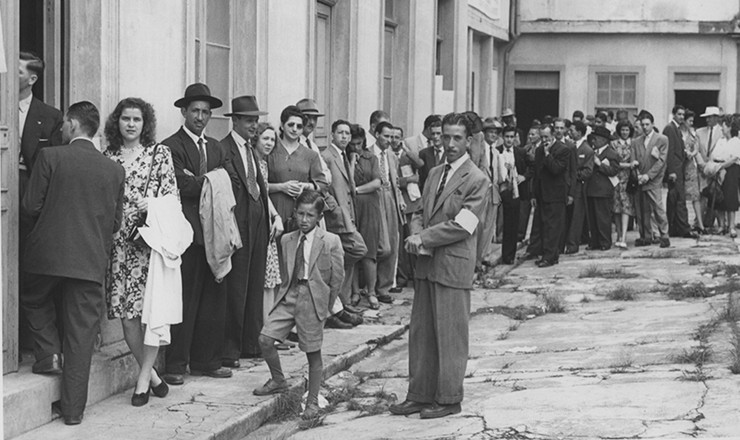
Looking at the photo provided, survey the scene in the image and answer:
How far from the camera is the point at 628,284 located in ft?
48.3

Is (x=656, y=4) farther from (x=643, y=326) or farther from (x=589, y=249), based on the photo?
(x=643, y=326)

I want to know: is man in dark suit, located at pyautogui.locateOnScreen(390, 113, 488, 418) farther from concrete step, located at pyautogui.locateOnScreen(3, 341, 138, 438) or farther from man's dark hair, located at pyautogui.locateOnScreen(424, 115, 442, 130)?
man's dark hair, located at pyautogui.locateOnScreen(424, 115, 442, 130)

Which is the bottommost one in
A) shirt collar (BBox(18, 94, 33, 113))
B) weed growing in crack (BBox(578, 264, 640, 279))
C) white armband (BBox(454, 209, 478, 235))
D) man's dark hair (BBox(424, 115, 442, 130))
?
weed growing in crack (BBox(578, 264, 640, 279))

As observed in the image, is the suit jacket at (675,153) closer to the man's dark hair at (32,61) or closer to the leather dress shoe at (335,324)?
the leather dress shoe at (335,324)

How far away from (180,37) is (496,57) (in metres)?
19.6

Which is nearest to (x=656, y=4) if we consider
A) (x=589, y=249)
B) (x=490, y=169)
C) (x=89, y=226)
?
(x=589, y=249)

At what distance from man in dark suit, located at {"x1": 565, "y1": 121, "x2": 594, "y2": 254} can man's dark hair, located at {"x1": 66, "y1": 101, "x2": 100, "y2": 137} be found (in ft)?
35.4

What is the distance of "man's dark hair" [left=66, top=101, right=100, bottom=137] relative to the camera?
7484 mm

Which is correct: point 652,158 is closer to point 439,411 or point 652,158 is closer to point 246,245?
point 246,245

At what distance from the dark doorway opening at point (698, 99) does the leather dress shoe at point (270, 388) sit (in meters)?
22.1

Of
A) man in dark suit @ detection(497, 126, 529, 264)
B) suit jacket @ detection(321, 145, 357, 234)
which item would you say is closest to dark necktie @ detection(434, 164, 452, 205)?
suit jacket @ detection(321, 145, 357, 234)

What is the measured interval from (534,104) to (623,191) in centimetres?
1111

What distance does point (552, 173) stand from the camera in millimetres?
16781

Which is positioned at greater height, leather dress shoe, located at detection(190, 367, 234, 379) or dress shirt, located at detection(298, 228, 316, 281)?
dress shirt, located at detection(298, 228, 316, 281)
